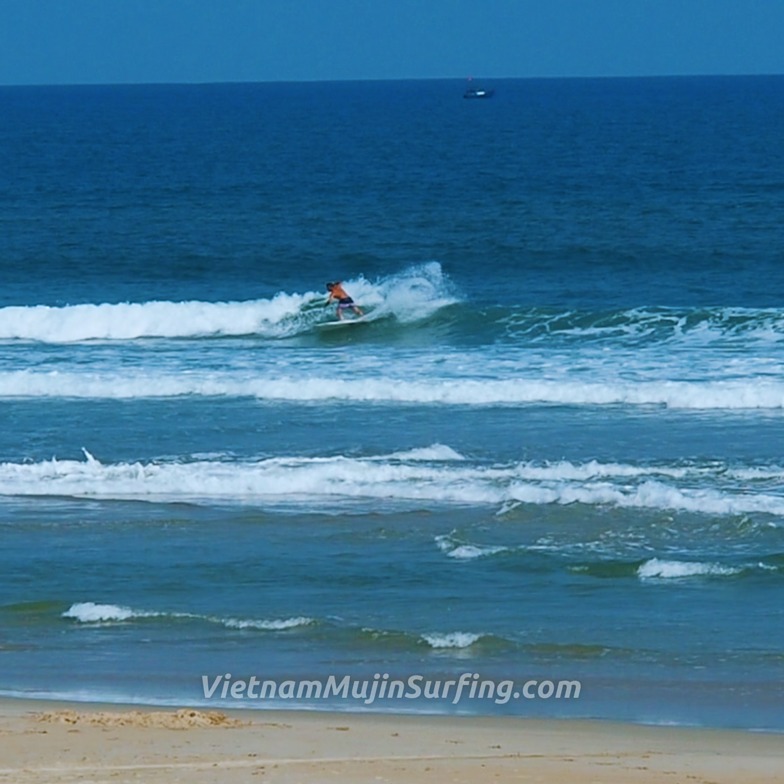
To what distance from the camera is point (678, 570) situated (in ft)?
44.5

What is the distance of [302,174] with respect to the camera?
6456cm

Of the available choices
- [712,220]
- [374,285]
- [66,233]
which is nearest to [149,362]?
[374,285]

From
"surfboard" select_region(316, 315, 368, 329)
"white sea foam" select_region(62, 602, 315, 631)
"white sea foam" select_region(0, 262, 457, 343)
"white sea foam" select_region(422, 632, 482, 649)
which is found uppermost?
"white sea foam" select_region(0, 262, 457, 343)

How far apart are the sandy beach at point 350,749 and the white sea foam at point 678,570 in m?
3.51

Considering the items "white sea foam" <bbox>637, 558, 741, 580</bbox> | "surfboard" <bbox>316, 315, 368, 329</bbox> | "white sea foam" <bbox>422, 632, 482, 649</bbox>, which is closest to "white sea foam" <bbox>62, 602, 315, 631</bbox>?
"white sea foam" <bbox>422, 632, 482, 649</bbox>

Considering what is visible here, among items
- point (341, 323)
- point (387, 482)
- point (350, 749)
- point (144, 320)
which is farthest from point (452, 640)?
point (144, 320)

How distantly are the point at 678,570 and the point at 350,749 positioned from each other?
5.05 m

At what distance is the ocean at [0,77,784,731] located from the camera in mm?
11742

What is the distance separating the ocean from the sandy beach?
1.77 feet

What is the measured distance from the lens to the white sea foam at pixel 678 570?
13.5 meters

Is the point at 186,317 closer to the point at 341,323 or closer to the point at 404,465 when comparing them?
the point at 341,323

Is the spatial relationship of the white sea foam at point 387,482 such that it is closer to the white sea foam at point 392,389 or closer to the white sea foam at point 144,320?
the white sea foam at point 392,389

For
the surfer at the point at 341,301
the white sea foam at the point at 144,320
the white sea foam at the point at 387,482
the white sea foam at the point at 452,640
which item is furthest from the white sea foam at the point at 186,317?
the white sea foam at the point at 452,640

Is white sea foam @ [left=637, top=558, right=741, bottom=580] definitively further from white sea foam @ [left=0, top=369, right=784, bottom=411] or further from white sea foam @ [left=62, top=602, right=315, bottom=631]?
white sea foam @ [left=0, top=369, right=784, bottom=411]
